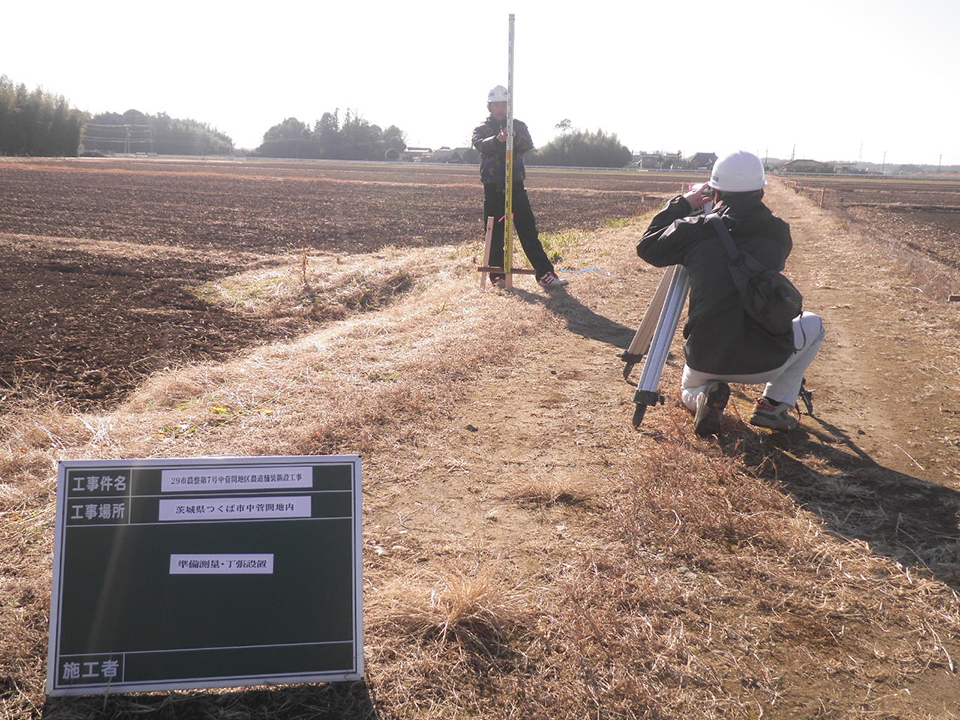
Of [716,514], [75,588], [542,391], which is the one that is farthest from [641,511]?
[75,588]

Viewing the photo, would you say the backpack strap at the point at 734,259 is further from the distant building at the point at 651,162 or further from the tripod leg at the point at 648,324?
the distant building at the point at 651,162

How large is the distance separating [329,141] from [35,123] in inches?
1779

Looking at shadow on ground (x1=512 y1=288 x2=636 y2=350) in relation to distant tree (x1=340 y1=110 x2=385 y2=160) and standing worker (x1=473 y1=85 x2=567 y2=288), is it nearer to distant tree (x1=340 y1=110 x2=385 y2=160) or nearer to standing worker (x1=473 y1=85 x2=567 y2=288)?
standing worker (x1=473 y1=85 x2=567 y2=288)

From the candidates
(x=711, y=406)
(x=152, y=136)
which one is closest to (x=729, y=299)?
(x=711, y=406)

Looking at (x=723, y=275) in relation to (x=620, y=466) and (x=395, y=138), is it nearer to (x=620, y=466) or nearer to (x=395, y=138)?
(x=620, y=466)

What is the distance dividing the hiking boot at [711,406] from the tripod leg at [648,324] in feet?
2.62

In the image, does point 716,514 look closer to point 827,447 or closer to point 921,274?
point 827,447

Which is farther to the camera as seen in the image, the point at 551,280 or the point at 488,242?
the point at 488,242

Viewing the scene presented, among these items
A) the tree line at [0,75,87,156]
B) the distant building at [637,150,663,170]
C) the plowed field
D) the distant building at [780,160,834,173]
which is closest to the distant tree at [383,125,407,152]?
the distant building at [637,150,663,170]

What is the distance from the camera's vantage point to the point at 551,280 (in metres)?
8.09

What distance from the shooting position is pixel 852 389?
493cm

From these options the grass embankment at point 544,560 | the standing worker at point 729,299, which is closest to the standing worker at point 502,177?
the grass embankment at point 544,560

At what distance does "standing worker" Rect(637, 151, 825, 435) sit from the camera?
3.57 m

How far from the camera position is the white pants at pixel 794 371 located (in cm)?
383
